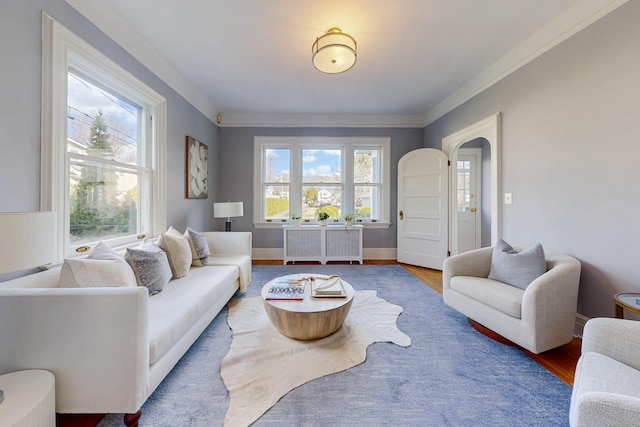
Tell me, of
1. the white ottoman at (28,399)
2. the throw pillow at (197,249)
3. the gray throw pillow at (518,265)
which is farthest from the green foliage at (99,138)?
the gray throw pillow at (518,265)

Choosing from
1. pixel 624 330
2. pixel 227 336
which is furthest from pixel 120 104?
pixel 624 330

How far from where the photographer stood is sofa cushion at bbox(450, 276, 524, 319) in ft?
5.89

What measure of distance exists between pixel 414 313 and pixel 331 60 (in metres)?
2.52

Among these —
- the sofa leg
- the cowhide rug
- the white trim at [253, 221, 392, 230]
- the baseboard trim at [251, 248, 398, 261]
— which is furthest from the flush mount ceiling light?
the baseboard trim at [251, 248, 398, 261]

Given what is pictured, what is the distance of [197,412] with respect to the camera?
131 cm

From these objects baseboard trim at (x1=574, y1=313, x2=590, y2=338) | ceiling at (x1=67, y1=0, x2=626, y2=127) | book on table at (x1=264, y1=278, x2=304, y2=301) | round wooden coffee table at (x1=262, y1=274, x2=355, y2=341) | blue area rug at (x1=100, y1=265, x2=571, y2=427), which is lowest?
blue area rug at (x1=100, y1=265, x2=571, y2=427)

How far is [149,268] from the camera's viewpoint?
1918 mm

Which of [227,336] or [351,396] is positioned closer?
[351,396]

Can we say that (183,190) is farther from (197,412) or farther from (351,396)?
(351,396)

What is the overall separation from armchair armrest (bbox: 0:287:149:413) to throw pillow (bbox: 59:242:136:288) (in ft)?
0.74

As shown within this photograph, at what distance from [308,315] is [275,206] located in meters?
3.15

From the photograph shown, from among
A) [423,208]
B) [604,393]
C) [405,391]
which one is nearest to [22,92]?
[405,391]

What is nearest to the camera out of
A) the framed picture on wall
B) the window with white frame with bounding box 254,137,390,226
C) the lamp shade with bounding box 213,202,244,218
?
the framed picture on wall

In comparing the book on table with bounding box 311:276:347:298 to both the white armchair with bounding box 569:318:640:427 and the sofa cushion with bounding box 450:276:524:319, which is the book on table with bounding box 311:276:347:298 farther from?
the white armchair with bounding box 569:318:640:427
